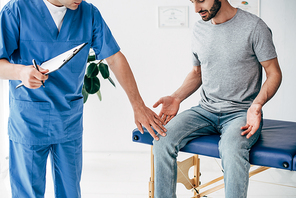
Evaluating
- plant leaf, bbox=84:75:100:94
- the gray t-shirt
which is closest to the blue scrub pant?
the gray t-shirt

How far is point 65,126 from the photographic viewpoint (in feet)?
4.32

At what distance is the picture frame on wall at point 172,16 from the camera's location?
9.50ft

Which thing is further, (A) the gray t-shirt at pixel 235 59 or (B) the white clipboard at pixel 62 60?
(A) the gray t-shirt at pixel 235 59

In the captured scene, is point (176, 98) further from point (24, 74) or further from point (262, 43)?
point (24, 74)

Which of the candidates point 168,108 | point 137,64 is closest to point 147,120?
point 168,108

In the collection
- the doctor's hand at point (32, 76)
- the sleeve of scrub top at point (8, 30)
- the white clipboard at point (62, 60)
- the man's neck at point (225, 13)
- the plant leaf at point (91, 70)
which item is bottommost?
the plant leaf at point (91, 70)

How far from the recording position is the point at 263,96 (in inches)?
57.0

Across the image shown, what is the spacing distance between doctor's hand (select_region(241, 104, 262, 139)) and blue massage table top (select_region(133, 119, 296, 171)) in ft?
0.26

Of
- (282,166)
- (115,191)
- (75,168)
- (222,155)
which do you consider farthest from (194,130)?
(115,191)

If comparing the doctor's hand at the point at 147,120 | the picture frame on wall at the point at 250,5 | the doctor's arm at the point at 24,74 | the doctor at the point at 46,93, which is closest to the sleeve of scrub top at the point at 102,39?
the doctor at the point at 46,93

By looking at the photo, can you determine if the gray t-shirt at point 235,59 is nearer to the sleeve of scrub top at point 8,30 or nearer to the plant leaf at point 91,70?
the sleeve of scrub top at point 8,30

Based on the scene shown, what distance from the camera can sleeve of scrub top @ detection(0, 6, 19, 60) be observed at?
1151 millimetres

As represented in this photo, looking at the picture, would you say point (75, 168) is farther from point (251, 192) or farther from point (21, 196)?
point (251, 192)

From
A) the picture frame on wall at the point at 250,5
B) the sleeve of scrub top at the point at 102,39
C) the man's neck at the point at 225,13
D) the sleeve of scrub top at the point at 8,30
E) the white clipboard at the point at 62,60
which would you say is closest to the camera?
the white clipboard at the point at 62,60
